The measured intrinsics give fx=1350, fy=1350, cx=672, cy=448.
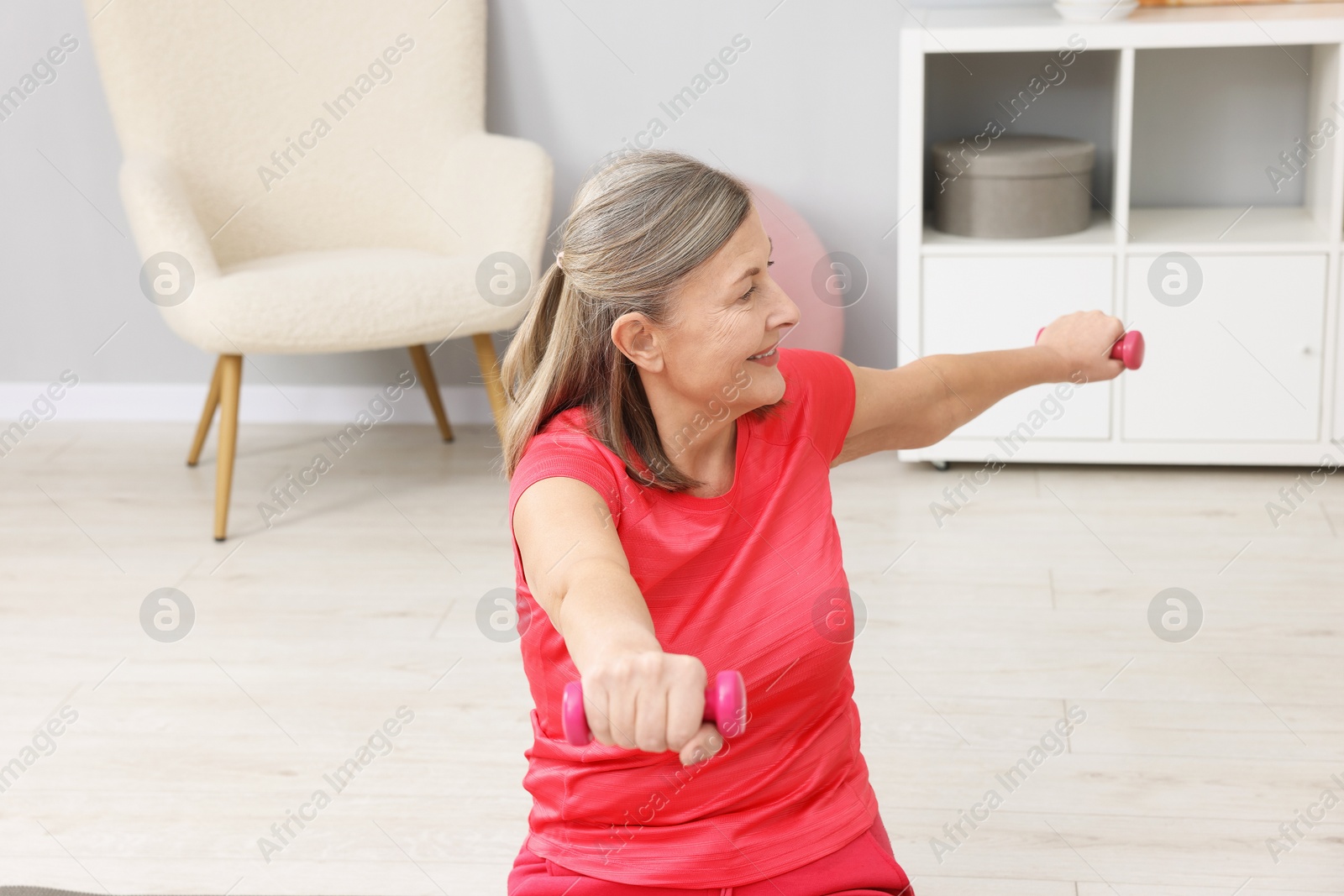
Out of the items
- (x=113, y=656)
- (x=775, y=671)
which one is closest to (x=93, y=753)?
(x=113, y=656)

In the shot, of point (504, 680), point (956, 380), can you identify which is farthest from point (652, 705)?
point (504, 680)

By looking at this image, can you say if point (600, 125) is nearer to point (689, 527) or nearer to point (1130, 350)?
point (1130, 350)

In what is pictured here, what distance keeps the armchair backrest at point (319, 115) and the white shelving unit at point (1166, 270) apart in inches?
38.4

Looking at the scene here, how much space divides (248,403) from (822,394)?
227 cm

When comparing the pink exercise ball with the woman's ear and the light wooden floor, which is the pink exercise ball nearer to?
the light wooden floor

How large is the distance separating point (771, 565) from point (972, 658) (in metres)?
0.97

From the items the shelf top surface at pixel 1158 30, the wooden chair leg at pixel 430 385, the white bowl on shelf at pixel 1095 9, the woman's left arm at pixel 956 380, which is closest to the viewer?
the woman's left arm at pixel 956 380

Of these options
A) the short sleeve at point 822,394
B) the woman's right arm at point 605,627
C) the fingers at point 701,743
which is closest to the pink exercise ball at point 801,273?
the short sleeve at point 822,394

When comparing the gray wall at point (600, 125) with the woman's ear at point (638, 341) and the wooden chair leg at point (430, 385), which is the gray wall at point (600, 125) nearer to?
the wooden chair leg at point (430, 385)

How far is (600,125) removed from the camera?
Answer: 9.66 ft

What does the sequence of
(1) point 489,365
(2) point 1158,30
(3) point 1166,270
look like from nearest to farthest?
(2) point 1158,30, (3) point 1166,270, (1) point 489,365

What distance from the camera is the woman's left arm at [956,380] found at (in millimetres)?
1282

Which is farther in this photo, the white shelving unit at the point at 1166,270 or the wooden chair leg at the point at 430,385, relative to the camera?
the wooden chair leg at the point at 430,385

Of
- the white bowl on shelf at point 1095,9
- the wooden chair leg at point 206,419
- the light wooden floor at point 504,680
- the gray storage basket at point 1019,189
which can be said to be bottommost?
the light wooden floor at point 504,680
